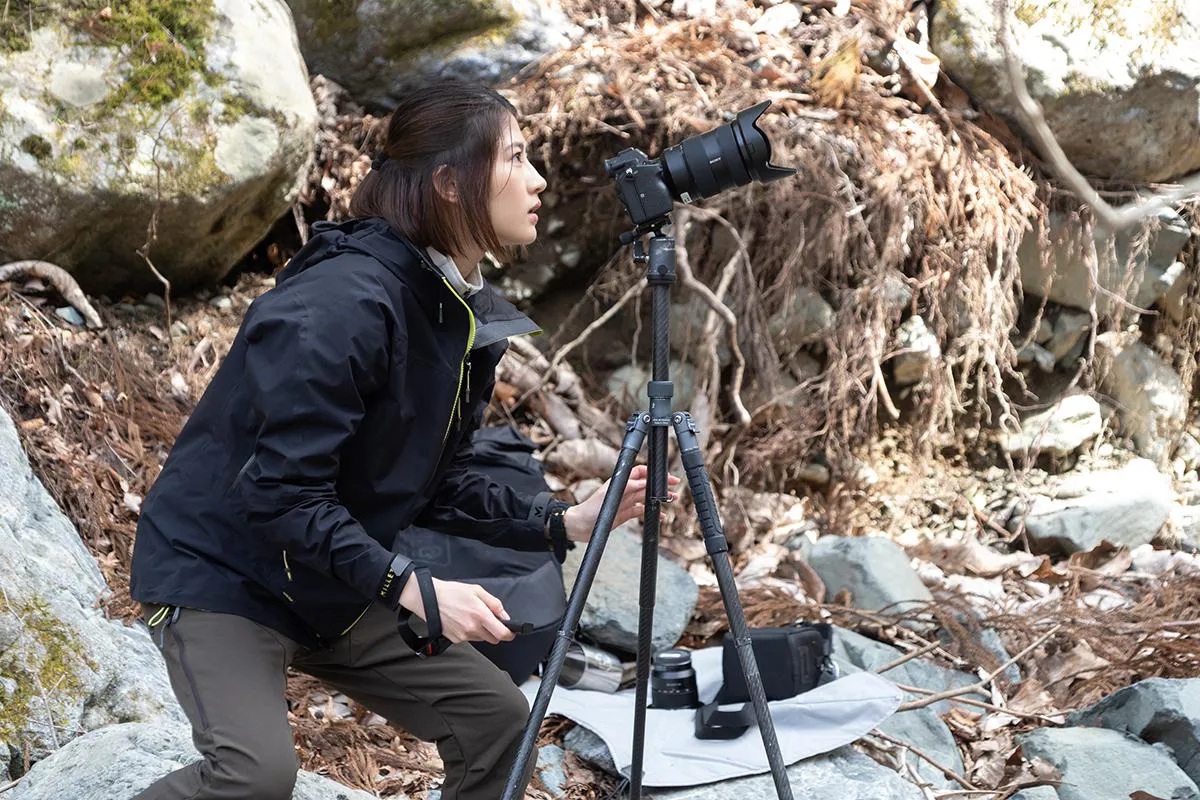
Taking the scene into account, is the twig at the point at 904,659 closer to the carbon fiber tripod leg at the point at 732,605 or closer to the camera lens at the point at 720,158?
the carbon fiber tripod leg at the point at 732,605

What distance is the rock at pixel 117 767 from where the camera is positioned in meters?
1.98

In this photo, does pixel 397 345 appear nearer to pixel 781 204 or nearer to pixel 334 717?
pixel 334 717

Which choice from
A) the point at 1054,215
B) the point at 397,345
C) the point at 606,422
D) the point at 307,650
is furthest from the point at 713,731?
the point at 1054,215

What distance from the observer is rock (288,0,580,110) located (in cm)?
480

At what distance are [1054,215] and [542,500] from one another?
383cm

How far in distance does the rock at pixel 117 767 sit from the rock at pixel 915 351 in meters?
3.59

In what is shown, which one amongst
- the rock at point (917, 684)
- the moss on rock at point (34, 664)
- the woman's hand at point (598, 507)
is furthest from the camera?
the rock at point (917, 684)

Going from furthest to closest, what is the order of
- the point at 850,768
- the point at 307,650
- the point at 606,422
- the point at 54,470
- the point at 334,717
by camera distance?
the point at 606,422
the point at 54,470
the point at 334,717
the point at 850,768
the point at 307,650

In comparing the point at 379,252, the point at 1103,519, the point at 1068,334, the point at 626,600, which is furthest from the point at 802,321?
the point at 379,252

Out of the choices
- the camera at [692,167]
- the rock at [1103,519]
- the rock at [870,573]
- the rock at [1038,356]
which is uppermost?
the camera at [692,167]

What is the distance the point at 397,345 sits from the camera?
1831mm


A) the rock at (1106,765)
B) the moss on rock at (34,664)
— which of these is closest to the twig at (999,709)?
the rock at (1106,765)

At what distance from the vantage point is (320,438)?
5.50 feet

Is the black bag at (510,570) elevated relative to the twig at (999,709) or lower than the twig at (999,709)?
elevated
